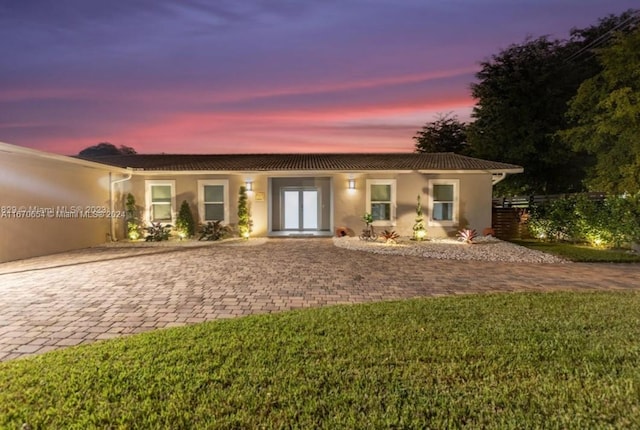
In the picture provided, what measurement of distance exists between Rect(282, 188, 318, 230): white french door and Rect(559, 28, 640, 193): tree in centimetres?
1147

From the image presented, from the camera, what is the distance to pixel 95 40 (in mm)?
13812

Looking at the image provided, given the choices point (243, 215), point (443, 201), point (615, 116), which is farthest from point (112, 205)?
point (615, 116)

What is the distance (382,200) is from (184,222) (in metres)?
7.60

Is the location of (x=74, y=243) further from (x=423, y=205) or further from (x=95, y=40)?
(x=423, y=205)

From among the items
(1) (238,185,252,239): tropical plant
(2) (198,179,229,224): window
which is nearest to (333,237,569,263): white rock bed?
(1) (238,185,252,239): tropical plant

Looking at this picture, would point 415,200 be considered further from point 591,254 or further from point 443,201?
point 591,254

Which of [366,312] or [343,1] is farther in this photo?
[343,1]

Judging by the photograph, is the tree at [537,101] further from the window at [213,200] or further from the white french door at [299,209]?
the window at [213,200]

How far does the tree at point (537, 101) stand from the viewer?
21891mm

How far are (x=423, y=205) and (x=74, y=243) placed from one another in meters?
12.1

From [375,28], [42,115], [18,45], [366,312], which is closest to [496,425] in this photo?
[366,312]

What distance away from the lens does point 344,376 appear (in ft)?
10.3

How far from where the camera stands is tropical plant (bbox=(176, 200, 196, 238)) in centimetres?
1429

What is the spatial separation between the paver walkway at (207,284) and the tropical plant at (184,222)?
345cm
